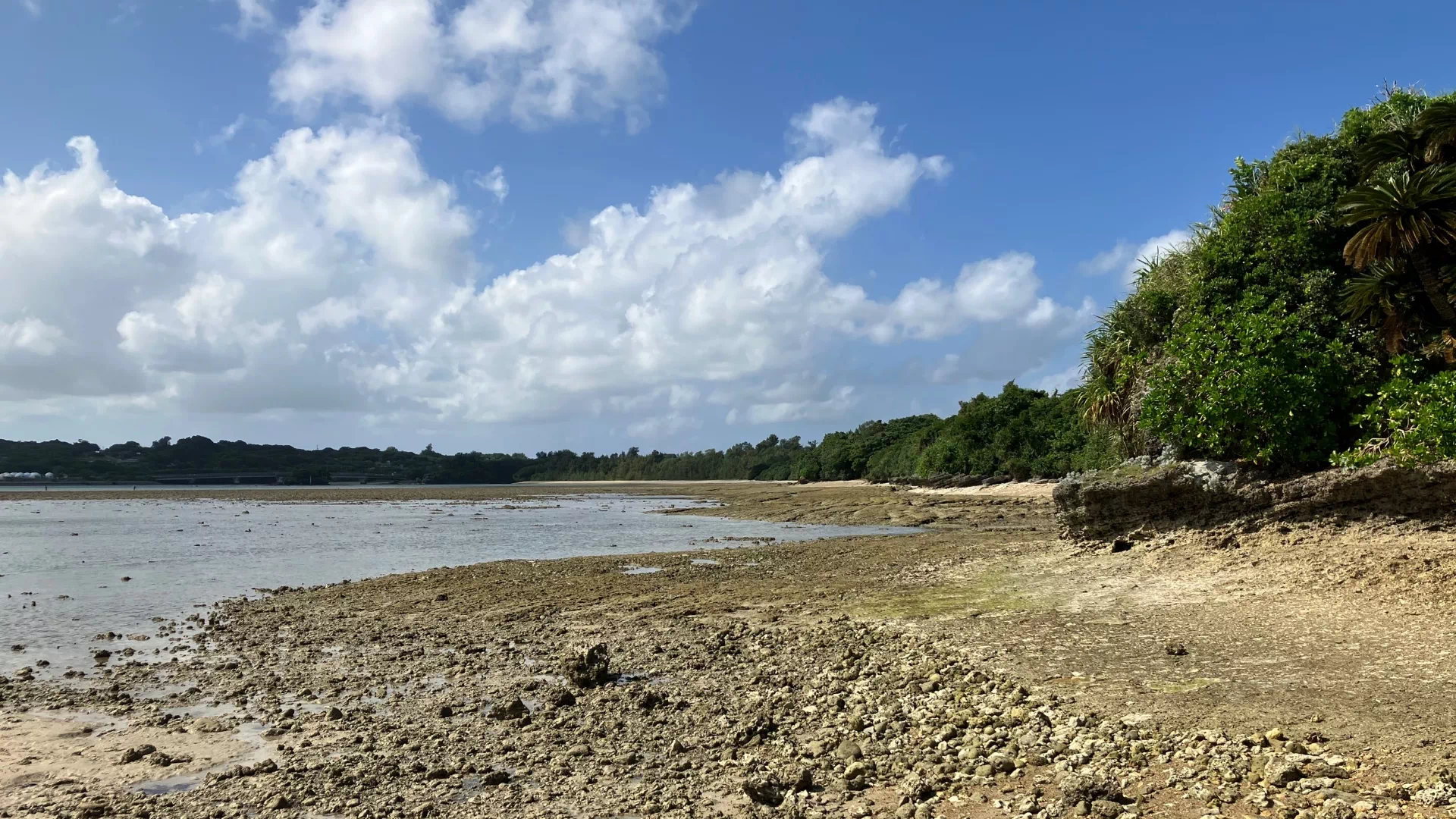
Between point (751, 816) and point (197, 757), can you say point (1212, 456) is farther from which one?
point (197, 757)

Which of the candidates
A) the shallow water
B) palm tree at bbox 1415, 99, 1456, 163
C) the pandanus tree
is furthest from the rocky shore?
palm tree at bbox 1415, 99, 1456, 163

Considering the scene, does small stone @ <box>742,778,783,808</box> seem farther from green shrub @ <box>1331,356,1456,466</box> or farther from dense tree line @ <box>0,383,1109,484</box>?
dense tree line @ <box>0,383,1109,484</box>

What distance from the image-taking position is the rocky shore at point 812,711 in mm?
6055

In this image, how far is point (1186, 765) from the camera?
5949 mm

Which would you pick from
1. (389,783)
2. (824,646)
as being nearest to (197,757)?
(389,783)

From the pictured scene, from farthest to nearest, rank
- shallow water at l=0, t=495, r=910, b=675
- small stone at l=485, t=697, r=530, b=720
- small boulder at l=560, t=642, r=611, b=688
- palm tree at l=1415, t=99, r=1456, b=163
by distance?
shallow water at l=0, t=495, r=910, b=675
palm tree at l=1415, t=99, r=1456, b=163
small boulder at l=560, t=642, r=611, b=688
small stone at l=485, t=697, r=530, b=720

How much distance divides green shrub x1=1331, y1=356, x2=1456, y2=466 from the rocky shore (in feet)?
5.20

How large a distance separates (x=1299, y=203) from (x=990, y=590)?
1111 cm

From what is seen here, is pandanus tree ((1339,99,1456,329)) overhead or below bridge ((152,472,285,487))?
overhead

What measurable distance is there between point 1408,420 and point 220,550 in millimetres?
37436

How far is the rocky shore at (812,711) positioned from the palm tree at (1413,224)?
5.26 metres

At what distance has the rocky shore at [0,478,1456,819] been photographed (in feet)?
19.9

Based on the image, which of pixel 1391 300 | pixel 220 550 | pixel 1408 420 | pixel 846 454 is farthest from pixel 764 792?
pixel 846 454

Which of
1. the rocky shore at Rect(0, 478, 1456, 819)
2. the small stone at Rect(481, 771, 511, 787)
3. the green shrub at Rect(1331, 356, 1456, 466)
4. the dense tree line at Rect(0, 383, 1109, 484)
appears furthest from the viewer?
the dense tree line at Rect(0, 383, 1109, 484)
